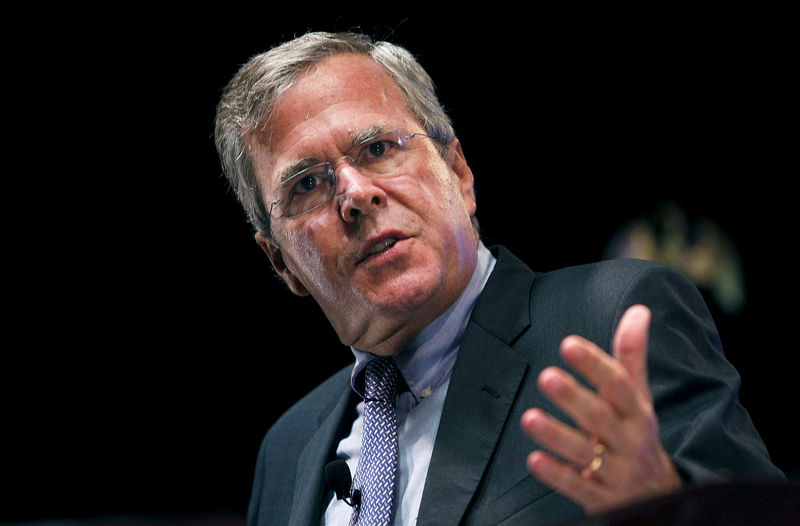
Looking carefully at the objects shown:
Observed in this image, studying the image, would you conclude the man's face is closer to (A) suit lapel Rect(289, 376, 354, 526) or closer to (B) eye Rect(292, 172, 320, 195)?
(B) eye Rect(292, 172, 320, 195)

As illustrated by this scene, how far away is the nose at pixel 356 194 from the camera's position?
187cm

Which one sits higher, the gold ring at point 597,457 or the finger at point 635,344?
the finger at point 635,344

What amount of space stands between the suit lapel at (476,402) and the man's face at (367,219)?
0.41 ft

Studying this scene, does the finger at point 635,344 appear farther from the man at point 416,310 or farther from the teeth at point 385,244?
the teeth at point 385,244

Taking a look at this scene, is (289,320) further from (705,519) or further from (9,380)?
(705,519)

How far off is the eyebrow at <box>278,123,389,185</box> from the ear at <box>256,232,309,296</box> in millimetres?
277

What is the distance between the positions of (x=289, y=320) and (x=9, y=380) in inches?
43.4

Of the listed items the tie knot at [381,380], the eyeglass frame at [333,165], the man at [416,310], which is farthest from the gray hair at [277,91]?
the tie knot at [381,380]

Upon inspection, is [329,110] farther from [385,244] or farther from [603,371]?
[603,371]

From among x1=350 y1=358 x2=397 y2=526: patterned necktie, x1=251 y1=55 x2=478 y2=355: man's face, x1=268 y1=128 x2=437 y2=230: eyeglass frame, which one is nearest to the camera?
x1=350 y1=358 x2=397 y2=526: patterned necktie

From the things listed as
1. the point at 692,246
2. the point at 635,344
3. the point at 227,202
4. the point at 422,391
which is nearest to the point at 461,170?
the point at 422,391

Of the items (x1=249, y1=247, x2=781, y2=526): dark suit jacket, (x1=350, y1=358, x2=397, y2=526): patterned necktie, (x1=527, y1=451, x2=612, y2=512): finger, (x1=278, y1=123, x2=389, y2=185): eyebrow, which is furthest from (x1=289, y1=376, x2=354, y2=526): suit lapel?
(x1=527, y1=451, x2=612, y2=512): finger

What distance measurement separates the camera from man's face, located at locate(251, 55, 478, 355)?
6.07ft

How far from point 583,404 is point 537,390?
1.99 ft
